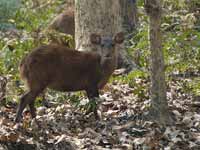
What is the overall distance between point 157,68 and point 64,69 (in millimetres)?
1503

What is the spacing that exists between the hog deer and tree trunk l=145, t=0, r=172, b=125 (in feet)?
3.00

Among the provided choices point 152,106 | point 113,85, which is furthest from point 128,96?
point 152,106

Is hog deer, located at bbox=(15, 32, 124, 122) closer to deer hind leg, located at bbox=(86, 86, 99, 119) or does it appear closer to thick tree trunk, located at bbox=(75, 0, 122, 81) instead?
deer hind leg, located at bbox=(86, 86, 99, 119)

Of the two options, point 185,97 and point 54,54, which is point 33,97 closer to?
point 54,54

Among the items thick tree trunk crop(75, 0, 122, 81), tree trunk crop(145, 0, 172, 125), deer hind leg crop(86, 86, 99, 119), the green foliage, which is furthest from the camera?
the green foliage

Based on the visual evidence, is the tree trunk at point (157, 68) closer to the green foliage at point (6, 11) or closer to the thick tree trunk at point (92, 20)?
the thick tree trunk at point (92, 20)

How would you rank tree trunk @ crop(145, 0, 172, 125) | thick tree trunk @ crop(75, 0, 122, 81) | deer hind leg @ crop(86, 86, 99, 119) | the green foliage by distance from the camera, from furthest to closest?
the green foliage < thick tree trunk @ crop(75, 0, 122, 81) < deer hind leg @ crop(86, 86, 99, 119) < tree trunk @ crop(145, 0, 172, 125)

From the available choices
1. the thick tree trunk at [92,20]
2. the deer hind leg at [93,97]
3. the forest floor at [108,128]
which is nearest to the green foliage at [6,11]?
the thick tree trunk at [92,20]

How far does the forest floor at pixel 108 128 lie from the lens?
738 centimetres

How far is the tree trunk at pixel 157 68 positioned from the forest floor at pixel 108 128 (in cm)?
18

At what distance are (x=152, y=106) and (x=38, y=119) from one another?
156 cm

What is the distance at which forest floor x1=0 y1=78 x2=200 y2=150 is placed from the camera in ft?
24.2

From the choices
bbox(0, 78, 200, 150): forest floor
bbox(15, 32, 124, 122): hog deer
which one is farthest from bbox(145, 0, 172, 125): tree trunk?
bbox(15, 32, 124, 122): hog deer

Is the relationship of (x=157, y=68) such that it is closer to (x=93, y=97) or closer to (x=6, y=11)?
(x=93, y=97)
